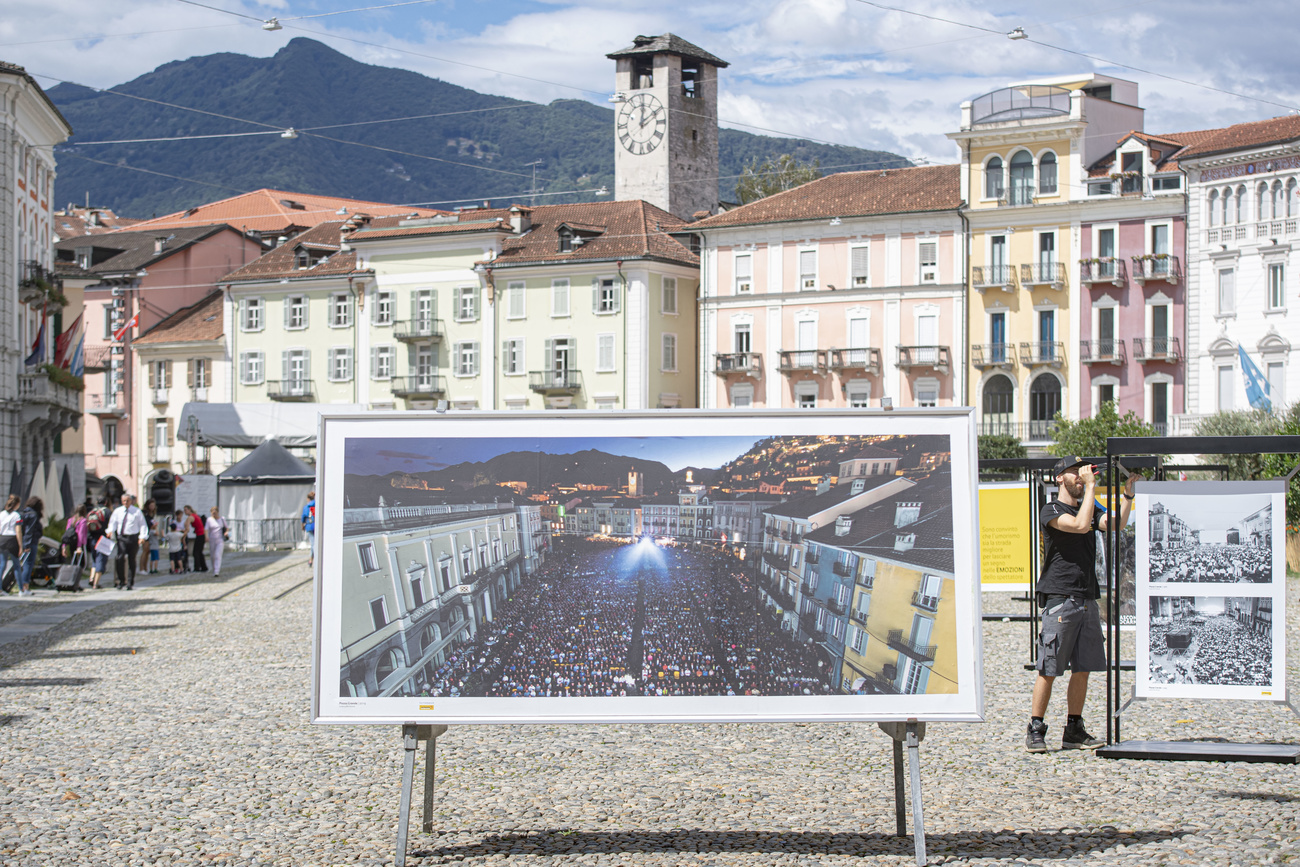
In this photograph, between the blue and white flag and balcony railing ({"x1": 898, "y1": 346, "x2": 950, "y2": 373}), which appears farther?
balcony railing ({"x1": 898, "y1": 346, "x2": 950, "y2": 373})

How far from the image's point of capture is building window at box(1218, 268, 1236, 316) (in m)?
53.2

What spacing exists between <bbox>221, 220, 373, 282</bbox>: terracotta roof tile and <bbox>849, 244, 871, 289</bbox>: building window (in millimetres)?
23549

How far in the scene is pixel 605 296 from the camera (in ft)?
212

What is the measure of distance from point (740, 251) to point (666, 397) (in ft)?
24.0

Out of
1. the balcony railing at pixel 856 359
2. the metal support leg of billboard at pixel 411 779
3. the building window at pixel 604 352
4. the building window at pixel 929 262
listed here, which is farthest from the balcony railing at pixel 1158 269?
the metal support leg of billboard at pixel 411 779

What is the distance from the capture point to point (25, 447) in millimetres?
47125

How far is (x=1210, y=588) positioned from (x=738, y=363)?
179 ft

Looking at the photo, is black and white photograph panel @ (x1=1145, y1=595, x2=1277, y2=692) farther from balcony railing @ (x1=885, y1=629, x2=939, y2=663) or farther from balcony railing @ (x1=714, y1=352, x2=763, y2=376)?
balcony railing @ (x1=714, y1=352, x2=763, y2=376)

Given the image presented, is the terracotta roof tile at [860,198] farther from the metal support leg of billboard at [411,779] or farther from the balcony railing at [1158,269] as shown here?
the metal support leg of billboard at [411,779]

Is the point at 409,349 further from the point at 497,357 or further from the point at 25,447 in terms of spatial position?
the point at 25,447

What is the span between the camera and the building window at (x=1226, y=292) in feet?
174

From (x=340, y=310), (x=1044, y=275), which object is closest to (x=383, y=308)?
(x=340, y=310)

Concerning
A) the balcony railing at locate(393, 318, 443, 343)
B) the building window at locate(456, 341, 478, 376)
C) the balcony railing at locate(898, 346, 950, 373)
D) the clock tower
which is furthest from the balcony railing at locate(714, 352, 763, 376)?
the clock tower

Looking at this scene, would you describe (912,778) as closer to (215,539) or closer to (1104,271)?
(215,539)
